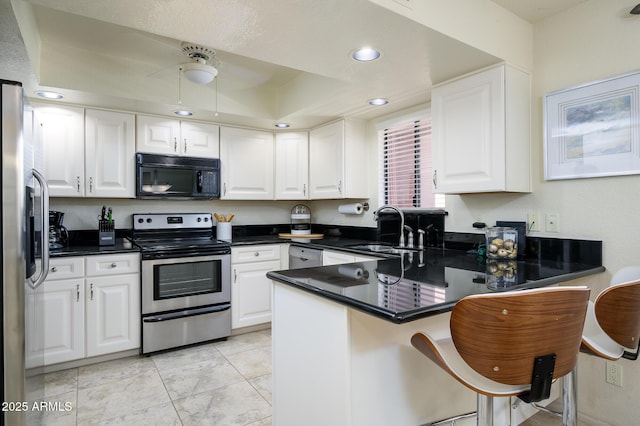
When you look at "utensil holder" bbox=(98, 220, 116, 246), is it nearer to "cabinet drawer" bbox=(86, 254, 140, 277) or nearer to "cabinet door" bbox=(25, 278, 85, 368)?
"cabinet drawer" bbox=(86, 254, 140, 277)

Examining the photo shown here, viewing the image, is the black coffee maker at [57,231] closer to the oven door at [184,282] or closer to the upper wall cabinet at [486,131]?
the oven door at [184,282]

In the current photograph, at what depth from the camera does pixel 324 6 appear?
1515 mm

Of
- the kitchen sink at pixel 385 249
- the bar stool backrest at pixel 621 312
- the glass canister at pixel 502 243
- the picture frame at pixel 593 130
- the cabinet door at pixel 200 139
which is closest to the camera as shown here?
the bar stool backrest at pixel 621 312

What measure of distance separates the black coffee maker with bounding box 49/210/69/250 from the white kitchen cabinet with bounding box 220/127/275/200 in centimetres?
135

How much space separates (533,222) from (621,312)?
971mm

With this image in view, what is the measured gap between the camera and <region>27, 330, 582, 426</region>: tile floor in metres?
2.03

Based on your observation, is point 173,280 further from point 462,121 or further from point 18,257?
point 462,121

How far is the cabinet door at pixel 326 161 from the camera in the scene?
11.3 feet

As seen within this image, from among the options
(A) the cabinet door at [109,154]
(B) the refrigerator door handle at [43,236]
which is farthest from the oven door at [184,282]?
(B) the refrigerator door handle at [43,236]

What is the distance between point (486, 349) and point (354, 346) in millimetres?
441

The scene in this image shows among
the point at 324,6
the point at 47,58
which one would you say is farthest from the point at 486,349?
the point at 47,58

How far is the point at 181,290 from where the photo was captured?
9.89 feet

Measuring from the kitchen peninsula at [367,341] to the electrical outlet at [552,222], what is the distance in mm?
363

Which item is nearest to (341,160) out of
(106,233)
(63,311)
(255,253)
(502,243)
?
(255,253)
